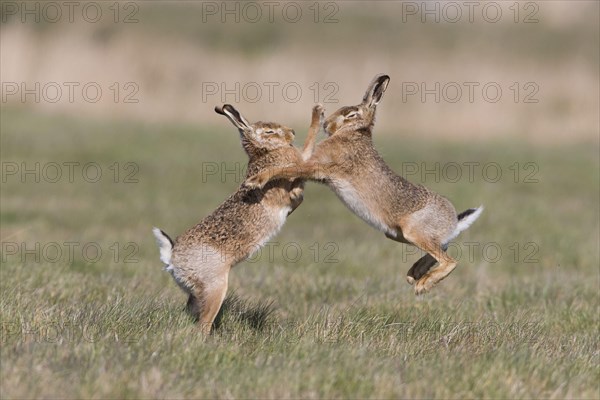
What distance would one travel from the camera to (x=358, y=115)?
274 inches

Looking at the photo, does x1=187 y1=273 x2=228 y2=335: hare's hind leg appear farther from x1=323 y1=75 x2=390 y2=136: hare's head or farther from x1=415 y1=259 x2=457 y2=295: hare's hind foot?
x1=323 y1=75 x2=390 y2=136: hare's head

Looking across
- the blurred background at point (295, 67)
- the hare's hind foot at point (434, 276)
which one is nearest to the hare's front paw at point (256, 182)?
the hare's hind foot at point (434, 276)

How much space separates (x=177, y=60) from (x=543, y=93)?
28.7ft

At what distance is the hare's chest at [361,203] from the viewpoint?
259 inches

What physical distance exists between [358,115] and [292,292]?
72.0 inches

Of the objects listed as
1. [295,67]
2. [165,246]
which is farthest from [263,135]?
[295,67]

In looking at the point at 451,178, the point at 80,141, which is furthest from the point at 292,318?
the point at 80,141

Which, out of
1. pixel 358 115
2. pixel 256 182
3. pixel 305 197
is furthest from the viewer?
pixel 305 197

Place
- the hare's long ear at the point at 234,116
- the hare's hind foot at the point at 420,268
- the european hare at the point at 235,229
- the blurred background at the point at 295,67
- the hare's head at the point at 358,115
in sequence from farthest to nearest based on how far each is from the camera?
the blurred background at the point at 295,67
the hare's head at the point at 358,115
the hare's hind foot at the point at 420,268
the hare's long ear at the point at 234,116
the european hare at the point at 235,229

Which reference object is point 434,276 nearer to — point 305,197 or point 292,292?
point 292,292

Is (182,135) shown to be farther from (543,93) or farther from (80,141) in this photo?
(543,93)

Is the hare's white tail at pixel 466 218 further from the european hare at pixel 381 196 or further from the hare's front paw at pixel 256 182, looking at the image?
the hare's front paw at pixel 256 182

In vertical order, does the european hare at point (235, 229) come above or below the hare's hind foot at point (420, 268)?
above

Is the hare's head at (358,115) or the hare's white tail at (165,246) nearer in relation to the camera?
the hare's white tail at (165,246)
